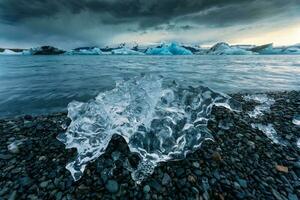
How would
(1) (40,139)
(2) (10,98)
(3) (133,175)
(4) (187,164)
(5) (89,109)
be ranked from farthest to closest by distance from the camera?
(2) (10,98) → (5) (89,109) → (1) (40,139) → (4) (187,164) → (3) (133,175)

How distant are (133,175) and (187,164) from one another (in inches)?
37.2

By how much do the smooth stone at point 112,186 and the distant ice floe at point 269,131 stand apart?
11.2ft

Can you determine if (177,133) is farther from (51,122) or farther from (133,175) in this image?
(51,122)

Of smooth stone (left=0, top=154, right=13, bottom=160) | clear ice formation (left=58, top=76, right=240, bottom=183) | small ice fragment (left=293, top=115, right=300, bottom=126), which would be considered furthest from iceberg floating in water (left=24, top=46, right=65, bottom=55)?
small ice fragment (left=293, top=115, right=300, bottom=126)

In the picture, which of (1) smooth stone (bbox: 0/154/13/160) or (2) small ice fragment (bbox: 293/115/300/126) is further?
(2) small ice fragment (bbox: 293/115/300/126)

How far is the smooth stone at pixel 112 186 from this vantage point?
105 inches

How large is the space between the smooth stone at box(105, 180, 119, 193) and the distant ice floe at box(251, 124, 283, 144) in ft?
11.2

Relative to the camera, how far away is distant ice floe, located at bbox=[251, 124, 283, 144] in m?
4.02

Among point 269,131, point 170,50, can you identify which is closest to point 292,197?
point 269,131

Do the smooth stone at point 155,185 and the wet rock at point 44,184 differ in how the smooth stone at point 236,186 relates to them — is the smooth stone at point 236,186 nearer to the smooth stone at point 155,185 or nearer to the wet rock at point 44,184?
the smooth stone at point 155,185

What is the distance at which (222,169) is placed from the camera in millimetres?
3076

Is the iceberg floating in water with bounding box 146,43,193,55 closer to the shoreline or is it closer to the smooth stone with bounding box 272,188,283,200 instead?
the shoreline

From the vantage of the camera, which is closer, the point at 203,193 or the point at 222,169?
the point at 203,193

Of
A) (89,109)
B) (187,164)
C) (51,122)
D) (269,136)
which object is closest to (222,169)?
(187,164)
